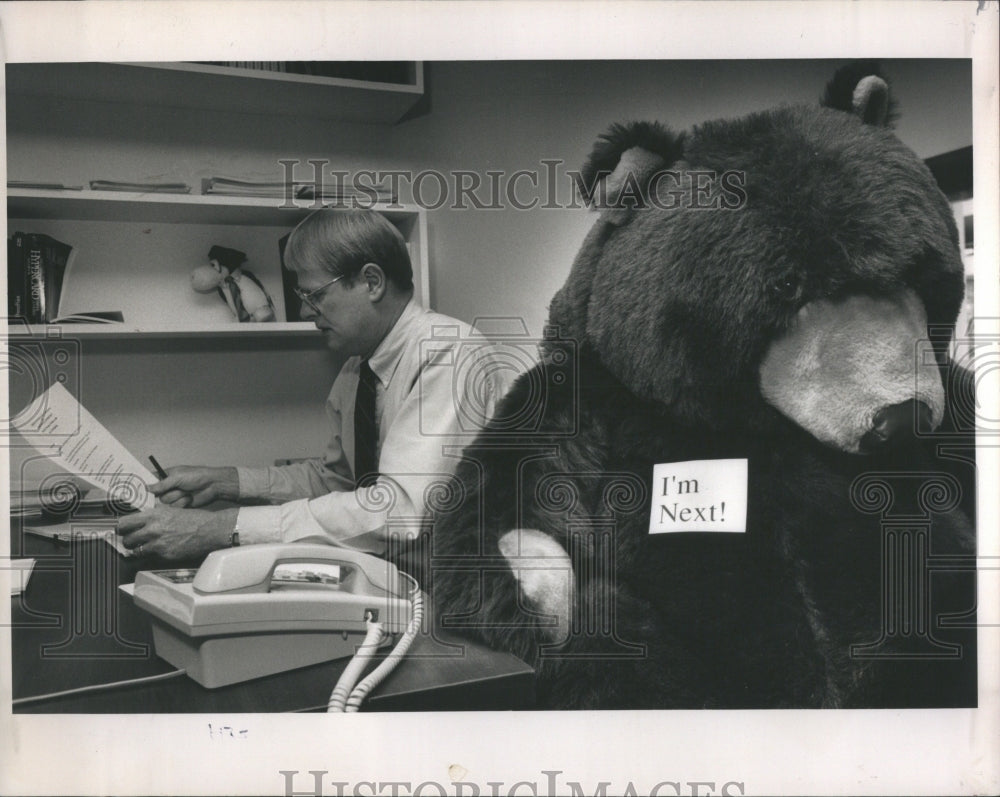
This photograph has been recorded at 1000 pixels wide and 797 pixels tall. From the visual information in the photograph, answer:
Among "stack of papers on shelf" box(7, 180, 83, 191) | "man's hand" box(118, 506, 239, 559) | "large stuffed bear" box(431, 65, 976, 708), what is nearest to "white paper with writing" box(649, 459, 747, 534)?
"large stuffed bear" box(431, 65, 976, 708)

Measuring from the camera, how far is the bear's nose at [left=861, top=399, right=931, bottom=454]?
123cm

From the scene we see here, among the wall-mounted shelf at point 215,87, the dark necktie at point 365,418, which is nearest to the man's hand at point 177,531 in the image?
the dark necktie at point 365,418

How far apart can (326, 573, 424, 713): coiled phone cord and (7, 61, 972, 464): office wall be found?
302 millimetres

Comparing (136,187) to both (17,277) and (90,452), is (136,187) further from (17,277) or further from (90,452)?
(90,452)

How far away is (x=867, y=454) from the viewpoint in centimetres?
125

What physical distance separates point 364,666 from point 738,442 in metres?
0.63

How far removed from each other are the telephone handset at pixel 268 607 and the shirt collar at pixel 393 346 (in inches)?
10.8

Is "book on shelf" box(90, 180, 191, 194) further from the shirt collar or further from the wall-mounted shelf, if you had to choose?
the shirt collar

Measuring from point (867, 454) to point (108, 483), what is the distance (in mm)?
1131

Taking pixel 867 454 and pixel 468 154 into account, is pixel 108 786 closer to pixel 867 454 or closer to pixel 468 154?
pixel 468 154

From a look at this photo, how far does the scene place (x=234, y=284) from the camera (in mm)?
1312

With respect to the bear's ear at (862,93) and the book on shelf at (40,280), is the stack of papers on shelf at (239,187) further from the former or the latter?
the bear's ear at (862,93)

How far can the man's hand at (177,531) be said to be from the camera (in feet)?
4.26

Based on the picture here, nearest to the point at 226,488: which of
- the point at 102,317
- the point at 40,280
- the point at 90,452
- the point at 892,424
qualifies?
the point at 90,452
